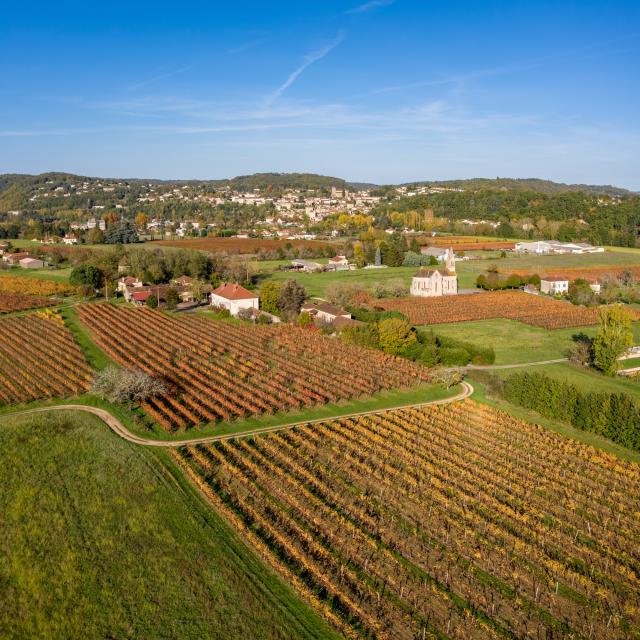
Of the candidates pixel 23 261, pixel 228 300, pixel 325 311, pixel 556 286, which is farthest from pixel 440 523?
pixel 23 261

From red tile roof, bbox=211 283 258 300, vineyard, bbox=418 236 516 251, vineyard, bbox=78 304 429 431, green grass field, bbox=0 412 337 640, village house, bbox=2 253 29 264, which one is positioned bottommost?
green grass field, bbox=0 412 337 640

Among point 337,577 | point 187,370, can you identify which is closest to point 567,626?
point 337,577

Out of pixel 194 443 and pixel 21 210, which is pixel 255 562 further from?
pixel 21 210

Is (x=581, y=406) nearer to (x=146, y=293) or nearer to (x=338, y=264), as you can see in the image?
(x=146, y=293)

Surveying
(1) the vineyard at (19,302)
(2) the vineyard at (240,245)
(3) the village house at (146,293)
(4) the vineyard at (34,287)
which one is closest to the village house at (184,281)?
(3) the village house at (146,293)

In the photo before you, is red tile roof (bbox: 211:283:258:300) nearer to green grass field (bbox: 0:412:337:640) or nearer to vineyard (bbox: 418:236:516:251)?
green grass field (bbox: 0:412:337:640)

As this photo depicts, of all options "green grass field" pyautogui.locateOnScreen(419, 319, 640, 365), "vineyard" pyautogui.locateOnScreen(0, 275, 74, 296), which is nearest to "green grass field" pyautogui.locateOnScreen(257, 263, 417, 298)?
"green grass field" pyautogui.locateOnScreen(419, 319, 640, 365)
